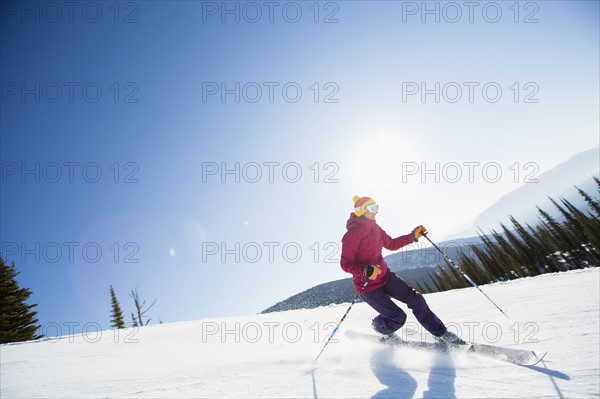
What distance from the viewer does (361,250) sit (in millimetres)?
4016

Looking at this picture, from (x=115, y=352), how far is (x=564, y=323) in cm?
643

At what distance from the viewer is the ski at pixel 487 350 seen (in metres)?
2.41

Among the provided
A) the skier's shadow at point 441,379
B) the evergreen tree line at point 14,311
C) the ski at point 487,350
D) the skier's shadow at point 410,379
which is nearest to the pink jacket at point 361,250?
the ski at point 487,350

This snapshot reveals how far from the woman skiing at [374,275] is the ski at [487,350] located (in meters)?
0.21

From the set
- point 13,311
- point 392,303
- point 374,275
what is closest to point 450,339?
point 392,303

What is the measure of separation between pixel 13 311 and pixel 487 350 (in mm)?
32007

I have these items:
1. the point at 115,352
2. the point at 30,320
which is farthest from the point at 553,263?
the point at 30,320

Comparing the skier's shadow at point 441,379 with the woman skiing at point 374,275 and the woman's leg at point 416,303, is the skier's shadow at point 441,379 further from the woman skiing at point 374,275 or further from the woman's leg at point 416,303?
the woman skiing at point 374,275

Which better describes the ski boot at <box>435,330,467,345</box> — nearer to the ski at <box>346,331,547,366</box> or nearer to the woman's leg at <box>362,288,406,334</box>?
the ski at <box>346,331,547,366</box>

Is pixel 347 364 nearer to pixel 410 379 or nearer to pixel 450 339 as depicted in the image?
pixel 410 379

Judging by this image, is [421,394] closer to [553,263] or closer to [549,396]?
[549,396]

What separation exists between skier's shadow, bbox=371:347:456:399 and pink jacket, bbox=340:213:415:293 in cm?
106

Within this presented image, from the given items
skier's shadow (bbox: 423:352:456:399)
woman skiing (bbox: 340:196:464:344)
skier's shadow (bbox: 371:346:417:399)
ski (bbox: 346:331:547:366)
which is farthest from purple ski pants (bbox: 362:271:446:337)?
skier's shadow (bbox: 423:352:456:399)

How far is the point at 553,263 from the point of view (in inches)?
1521
